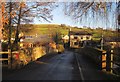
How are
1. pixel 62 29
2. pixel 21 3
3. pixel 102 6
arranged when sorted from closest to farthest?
pixel 102 6 < pixel 21 3 < pixel 62 29

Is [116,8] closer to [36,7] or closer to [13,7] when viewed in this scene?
[13,7]

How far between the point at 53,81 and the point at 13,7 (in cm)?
1568

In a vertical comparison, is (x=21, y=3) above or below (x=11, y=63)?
above

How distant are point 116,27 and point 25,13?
22984 mm

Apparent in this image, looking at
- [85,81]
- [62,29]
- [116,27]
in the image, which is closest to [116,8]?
[116,27]

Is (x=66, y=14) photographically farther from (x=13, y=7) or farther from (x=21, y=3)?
(x=13, y=7)

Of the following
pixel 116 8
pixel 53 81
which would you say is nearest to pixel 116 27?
pixel 116 8

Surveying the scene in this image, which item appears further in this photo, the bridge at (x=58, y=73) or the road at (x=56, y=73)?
the road at (x=56, y=73)

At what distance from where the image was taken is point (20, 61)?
22812mm

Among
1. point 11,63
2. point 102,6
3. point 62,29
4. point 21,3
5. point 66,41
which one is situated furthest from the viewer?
point 62,29

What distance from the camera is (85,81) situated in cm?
1451

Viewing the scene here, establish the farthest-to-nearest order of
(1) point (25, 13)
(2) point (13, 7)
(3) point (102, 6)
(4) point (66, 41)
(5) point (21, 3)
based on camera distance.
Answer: (4) point (66, 41) → (1) point (25, 13) → (2) point (13, 7) → (5) point (21, 3) → (3) point (102, 6)

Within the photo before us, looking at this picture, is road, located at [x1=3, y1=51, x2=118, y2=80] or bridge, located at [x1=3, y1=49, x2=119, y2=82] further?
road, located at [x1=3, y1=51, x2=118, y2=80]

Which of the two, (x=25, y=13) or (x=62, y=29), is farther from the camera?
(x=62, y=29)
